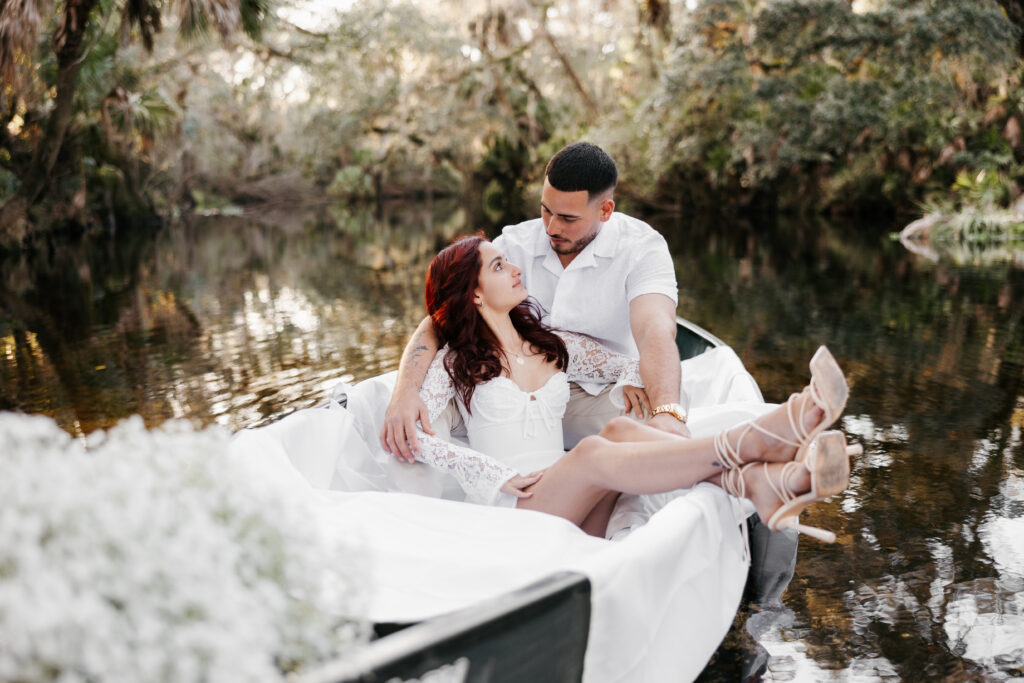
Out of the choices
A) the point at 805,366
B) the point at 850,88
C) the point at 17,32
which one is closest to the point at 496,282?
the point at 805,366

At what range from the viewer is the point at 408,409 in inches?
106

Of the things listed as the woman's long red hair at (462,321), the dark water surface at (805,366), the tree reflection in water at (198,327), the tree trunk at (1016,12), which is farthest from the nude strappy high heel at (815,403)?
the tree trunk at (1016,12)

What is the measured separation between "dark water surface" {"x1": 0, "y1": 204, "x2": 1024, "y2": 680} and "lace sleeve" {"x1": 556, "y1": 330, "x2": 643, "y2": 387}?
3.15ft

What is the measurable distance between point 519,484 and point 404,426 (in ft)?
1.43

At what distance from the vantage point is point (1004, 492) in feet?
11.6

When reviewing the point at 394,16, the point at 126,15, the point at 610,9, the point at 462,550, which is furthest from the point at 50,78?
the point at 462,550

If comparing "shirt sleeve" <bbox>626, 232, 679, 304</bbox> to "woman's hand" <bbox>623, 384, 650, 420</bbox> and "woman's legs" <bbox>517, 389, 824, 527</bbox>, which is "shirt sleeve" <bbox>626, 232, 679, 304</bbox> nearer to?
"woman's hand" <bbox>623, 384, 650, 420</bbox>

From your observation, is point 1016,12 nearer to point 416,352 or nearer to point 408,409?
point 416,352

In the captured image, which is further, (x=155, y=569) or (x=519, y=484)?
(x=519, y=484)

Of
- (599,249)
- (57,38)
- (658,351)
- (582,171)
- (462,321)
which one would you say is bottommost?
(658,351)

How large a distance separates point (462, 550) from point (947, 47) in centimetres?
1551

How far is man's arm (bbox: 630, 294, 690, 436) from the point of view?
2.79 meters

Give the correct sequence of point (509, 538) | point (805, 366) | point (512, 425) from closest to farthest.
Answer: point (509, 538) → point (512, 425) → point (805, 366)

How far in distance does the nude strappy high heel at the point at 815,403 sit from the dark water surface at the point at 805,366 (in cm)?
72
